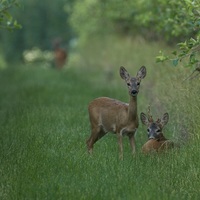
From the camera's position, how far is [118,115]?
1055 centimetres

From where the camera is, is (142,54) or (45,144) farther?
(142,54)

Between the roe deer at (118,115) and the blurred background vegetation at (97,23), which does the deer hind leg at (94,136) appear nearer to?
the roe deer at (118,115)

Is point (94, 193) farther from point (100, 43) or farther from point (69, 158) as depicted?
point (100, 43)

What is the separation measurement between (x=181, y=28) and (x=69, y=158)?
5.01m

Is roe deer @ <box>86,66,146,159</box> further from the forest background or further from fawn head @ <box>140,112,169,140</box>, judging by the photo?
fawn head @ <box>140,112,169,140</box>

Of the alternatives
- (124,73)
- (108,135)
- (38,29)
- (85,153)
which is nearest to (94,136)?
(85,153)

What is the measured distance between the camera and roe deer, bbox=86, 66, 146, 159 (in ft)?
34.2

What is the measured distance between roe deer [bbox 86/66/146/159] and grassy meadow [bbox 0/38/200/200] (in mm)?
232

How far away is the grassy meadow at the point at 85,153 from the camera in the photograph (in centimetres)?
845

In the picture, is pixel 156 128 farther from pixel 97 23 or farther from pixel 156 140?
pixel 97 23

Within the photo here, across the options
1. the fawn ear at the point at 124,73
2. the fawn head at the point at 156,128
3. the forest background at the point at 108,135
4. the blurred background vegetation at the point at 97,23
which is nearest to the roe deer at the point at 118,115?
the fawn ear at the point at 124,73

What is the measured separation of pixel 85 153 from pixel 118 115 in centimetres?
76

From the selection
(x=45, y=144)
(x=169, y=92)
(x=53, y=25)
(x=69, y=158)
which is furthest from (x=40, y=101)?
(x=53, y=25)

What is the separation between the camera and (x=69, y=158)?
9805mm
